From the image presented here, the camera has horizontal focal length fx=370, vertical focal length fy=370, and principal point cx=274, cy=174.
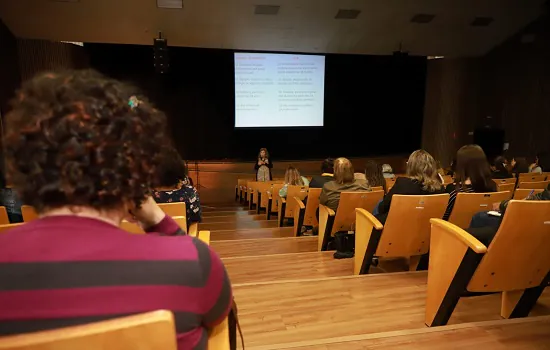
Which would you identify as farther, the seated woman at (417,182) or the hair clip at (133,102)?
the seated woman at (417,182)

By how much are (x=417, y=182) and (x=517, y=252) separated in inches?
46.2

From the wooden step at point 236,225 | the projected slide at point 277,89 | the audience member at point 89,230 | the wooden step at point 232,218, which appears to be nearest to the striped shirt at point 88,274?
the audience member at point 89,230

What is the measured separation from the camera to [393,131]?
39.3 feet

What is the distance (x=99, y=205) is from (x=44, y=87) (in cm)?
28

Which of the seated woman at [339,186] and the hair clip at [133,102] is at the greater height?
the hair clip at [133,102]

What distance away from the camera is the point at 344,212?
373cm

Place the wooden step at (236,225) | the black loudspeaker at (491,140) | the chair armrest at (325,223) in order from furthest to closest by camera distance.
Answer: the black loudspeaker at (491,140) < the wooden step at (236,225) < the chair armrest at (325,223)

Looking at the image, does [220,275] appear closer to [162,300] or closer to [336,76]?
[162,300]

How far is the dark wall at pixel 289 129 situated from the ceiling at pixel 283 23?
56.5 inches

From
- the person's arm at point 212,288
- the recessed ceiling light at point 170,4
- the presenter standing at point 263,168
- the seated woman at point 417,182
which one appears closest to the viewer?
the person's arm at point 212,288

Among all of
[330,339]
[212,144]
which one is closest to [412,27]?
[212,144]

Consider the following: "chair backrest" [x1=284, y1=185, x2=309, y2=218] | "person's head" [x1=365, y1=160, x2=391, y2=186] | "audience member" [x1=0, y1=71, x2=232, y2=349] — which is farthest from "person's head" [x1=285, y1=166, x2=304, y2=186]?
"audience member" [x1=0, y1=71, x2=232, y2=349]

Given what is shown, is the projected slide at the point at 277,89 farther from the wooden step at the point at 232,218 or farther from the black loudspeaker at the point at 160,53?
the wooden step at the point at 232,218

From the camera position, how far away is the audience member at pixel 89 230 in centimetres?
68
